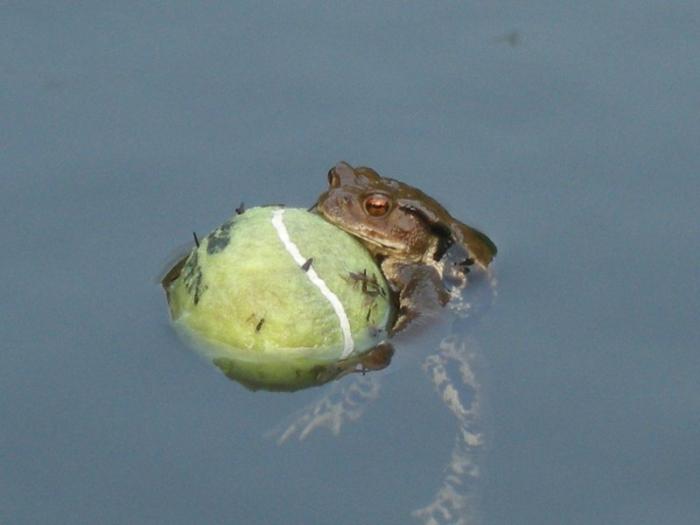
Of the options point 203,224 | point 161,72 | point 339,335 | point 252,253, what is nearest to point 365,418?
point 339,335

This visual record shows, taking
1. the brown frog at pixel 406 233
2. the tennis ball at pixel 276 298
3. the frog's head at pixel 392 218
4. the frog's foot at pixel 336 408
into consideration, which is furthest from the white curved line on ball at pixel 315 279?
the frog's head at pixel 392 218

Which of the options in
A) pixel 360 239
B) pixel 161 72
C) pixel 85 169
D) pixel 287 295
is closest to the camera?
pixel 287 295

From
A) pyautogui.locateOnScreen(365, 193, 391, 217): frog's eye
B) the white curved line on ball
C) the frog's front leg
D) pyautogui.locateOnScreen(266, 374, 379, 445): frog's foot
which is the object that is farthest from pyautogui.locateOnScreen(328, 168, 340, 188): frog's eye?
pyautogui.locateOnScreen(266, 374, 379, 445): frog's foot

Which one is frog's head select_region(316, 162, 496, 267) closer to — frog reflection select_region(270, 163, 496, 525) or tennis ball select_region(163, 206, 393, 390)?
frog reflection select_region(270, 163, 496, 525)

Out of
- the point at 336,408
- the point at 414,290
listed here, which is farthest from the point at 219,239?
the point at 414,290

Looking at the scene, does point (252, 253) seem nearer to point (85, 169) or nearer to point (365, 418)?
point (365, 418)

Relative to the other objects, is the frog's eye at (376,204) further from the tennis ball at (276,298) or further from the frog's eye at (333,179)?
the tennis ball at (276,298)
